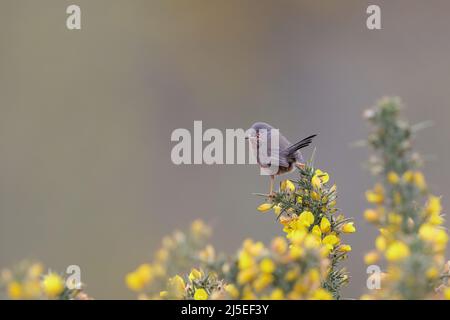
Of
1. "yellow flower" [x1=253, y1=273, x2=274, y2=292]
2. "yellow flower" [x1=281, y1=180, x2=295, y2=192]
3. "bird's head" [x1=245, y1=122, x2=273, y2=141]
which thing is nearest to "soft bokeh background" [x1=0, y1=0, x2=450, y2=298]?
"bird's head" [x1=245, y1=122, x2=273, y2=141]

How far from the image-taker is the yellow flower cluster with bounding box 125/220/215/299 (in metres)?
1.63

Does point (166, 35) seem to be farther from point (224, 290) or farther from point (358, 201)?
point (224, 290)

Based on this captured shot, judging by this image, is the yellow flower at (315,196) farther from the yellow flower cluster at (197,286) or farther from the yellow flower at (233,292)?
the yellow flower at (233,292)

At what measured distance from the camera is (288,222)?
2.28m

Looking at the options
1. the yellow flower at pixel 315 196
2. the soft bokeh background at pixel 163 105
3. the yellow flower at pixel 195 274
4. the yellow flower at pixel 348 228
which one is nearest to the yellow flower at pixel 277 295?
the yellow flower at pixel 195 274

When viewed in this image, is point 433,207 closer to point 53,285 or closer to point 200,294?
point 200,294

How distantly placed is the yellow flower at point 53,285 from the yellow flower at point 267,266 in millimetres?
566

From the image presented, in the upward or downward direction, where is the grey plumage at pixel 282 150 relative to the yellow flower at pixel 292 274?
upward

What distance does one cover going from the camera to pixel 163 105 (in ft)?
32.4

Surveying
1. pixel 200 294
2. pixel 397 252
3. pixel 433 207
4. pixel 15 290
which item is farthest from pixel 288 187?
pixel 15 290

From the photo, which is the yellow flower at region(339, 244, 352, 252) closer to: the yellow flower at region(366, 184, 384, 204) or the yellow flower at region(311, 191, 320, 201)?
the yellow flower at region(311, 191, 320, 201)

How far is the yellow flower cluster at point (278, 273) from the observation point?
5.07 ft

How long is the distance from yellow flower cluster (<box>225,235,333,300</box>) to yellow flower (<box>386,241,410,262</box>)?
0.67ft

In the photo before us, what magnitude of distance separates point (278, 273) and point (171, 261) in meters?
0.31
